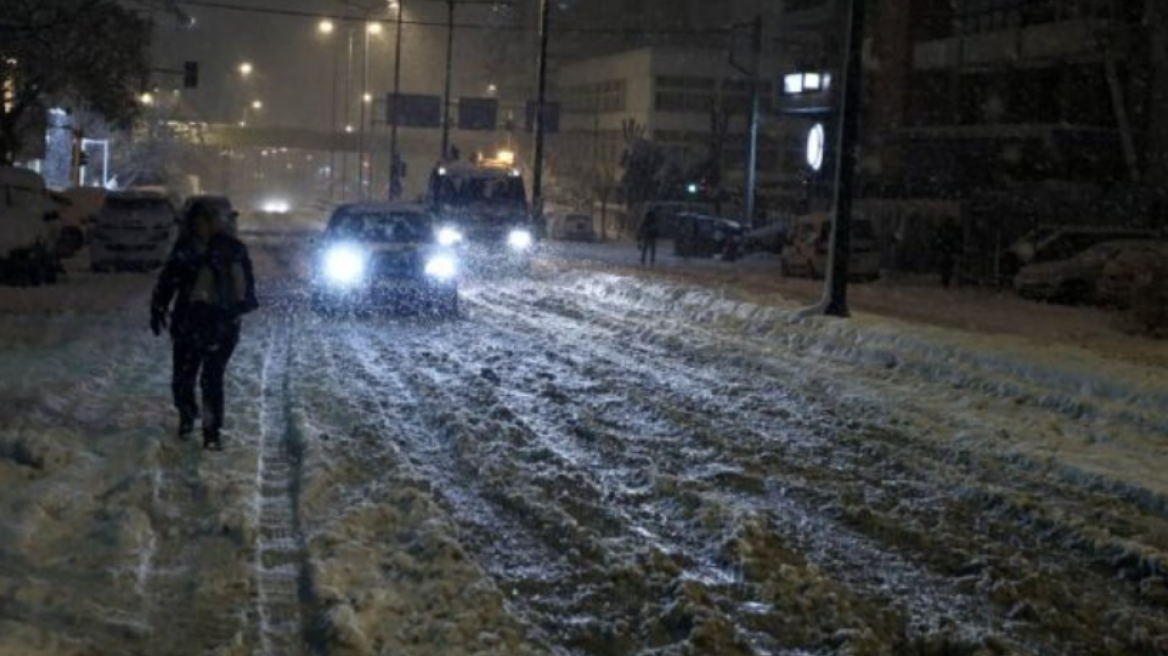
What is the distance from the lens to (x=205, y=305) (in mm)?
9742

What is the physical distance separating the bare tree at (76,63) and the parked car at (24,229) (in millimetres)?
2630

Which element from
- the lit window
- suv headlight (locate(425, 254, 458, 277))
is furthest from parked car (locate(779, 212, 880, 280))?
suv headlight (locate(425, 254, 458, 277))

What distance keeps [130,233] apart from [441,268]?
11.5 meters

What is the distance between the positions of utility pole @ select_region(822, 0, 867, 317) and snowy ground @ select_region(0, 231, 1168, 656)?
123 inches

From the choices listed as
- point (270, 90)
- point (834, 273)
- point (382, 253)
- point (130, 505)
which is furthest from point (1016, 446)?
point (270, 90)

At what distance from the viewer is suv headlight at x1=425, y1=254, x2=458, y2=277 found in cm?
2022

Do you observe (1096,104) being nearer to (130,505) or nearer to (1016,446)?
(1016,446)

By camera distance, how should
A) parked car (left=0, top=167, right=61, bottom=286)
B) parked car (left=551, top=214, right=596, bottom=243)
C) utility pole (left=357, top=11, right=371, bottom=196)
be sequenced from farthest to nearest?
1. utility pole (left=357, top=11, right=371, bottom=196)
2. parked car (left=551, top=214, right=596, bottom=243)
3. parked car (left=0, top=167, right=61, bottom=286)

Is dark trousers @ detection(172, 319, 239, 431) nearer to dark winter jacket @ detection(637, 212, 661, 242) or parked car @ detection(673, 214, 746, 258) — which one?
dark winter jacket @ detection(637, 212, 661, 242)

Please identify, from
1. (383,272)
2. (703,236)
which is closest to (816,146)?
(383,272)

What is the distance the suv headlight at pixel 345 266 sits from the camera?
65.4 feet

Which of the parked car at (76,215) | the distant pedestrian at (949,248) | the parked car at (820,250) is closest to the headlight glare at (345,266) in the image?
the parked car at (76,215)

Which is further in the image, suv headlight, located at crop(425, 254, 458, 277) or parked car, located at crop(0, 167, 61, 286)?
parked car, located at crop(0, 167, 61, 286)

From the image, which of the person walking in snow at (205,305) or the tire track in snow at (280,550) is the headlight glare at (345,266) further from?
the person walking in snow at (205,305)
